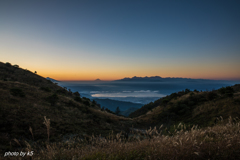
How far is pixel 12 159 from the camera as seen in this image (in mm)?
3096

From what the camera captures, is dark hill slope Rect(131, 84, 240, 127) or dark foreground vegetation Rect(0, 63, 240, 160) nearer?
dark foreground vegetation Rect(0, 63, 240, 160)

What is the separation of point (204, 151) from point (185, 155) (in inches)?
25.3

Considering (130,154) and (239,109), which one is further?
(239,109)

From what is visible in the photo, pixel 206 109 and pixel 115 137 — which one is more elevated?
pixel 206 109

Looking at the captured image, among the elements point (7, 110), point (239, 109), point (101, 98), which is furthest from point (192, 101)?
point (101, 98)

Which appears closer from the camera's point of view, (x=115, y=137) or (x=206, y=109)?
(x=115, y=137)

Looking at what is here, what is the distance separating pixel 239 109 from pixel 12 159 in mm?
17180

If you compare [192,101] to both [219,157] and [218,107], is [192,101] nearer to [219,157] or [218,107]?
[218,107]

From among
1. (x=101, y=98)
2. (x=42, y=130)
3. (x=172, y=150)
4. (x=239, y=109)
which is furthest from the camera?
(x=101, y=98)

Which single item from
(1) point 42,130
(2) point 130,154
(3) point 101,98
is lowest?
(3) point 101,98

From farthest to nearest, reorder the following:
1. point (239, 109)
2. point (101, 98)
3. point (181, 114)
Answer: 1. point (101, 98)
2. point (181, 114)
3. point (239, 109)

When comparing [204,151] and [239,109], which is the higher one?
[204,151]

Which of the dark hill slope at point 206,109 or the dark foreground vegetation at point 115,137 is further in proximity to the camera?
the dark hill slope at point 206,109

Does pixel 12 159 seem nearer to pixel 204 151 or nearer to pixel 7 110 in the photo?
pixel 204 151
